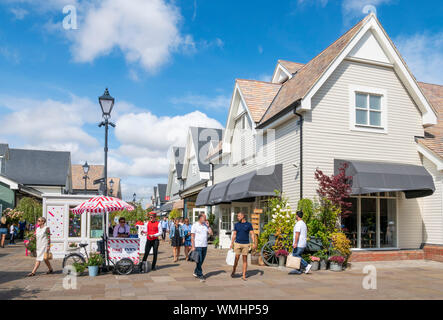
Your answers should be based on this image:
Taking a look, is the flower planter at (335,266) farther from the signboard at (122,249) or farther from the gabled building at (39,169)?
the gabled building at (39,169)

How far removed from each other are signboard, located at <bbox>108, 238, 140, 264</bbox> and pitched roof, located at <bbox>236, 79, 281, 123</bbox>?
9.26m

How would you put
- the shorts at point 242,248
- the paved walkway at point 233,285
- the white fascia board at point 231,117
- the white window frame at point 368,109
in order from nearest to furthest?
1. the paved walkway at point 233,285
2. the shorts at point 242,248
3. the white window frame at point 368,109
4. the white fascia board at point 231,117

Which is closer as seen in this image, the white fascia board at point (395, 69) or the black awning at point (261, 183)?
the white fascia board at point (395, 69)

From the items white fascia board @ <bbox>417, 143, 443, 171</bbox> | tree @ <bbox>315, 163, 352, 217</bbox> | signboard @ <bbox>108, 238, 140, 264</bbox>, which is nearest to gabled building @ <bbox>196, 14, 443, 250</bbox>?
white fascia board @ <bbox>417, 143, 443, 171</bbox>

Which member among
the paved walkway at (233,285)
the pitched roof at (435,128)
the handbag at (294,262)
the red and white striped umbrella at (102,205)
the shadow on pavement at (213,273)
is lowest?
the shadow on pavement at (213,273)

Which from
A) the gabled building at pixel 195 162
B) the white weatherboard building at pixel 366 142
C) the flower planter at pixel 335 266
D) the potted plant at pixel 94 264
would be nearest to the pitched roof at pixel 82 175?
the gabled building at pixel 195 162

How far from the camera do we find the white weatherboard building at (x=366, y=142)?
15273 millimetres

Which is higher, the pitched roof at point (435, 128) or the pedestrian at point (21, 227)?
the pitched roof at point (435, 128)

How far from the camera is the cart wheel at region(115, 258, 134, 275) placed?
1184 centimetres

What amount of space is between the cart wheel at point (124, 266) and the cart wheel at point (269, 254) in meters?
4.41

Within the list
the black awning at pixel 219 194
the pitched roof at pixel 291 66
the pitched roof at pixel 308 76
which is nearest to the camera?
the pitched roof at pixel 308 76

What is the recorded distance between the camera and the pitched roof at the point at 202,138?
34.8 metres

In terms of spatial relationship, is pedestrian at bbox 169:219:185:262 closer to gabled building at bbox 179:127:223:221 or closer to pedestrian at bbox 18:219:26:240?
gabled building at bbox 179:127:223:221
